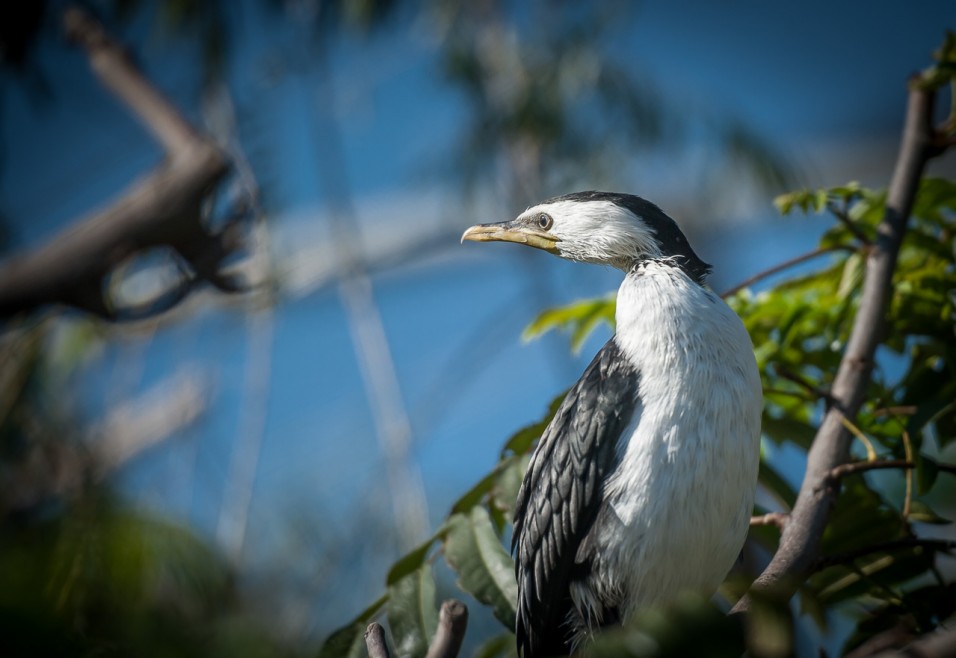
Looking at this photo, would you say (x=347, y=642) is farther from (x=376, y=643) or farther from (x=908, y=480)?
(x=908, y=480)

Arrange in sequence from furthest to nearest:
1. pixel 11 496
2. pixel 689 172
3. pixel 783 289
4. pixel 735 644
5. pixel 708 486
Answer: pixel 689 172 → pixel 11 496 → pixel 783 289 → pixel 708 486 → pixel 735 644

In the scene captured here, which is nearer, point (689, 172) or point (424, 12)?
point (424, 12)

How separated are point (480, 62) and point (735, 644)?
821 cm

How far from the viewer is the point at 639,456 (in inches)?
56.7

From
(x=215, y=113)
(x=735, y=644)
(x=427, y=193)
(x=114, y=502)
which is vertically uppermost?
(x=215, y=113)

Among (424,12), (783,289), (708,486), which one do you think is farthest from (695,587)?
(424,12)

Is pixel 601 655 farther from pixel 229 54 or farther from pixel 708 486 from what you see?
pixel 229 54

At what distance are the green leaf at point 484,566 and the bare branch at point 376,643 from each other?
372 mm

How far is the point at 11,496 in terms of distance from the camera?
4.77 metres

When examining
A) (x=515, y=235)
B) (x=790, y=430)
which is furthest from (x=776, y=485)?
(x=515, y=235)

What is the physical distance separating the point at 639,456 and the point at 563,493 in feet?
0.56

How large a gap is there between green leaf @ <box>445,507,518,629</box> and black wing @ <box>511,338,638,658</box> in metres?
0.03

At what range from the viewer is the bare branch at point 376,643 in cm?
113

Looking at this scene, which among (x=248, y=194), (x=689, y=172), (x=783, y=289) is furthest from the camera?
(x=689, y=172)
